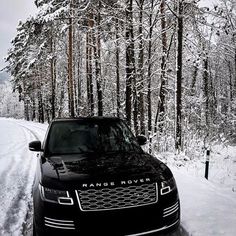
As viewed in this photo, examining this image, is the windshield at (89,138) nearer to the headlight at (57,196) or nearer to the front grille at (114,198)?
the headlight at (57,196)

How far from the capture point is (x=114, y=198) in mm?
3766

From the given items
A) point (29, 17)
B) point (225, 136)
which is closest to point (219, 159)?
point (225, 136)

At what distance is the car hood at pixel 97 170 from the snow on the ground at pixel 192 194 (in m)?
1.11

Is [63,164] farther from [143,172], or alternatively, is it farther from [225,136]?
[225,136]

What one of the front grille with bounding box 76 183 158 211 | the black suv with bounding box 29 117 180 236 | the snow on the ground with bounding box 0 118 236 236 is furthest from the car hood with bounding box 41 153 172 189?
the snow on the ground with bounding box 0 118 236 236

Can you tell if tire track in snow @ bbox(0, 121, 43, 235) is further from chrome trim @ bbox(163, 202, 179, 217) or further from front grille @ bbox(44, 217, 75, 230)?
chrome trim @ bbox(163, 202, 179, 217)

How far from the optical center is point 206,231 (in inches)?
195

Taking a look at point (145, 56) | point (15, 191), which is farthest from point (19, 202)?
point (145, 56)

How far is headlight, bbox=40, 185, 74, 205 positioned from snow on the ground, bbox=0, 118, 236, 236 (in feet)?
5.65

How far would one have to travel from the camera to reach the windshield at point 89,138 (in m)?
5.48

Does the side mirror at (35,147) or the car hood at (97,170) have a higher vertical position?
the side mirror at (35,147)

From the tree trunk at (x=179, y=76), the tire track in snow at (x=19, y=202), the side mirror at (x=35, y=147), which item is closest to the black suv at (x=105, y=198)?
the side mirror at (x=35, y=147)

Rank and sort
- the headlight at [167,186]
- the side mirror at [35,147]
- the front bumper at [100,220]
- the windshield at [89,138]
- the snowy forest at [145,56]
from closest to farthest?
the front bumper at [100,220] < the headlight at [167,186] < the windshield at [89,138] < the side mirror at [35,147] < the snowy forest at [145,56]

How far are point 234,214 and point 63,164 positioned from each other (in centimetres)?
332
